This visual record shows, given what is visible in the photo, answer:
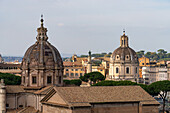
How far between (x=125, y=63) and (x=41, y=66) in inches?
2651

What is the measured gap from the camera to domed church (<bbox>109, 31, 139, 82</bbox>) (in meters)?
137

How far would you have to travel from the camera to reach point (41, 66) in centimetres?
7181

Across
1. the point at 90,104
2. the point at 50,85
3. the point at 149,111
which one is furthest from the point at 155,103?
the point at 50,85

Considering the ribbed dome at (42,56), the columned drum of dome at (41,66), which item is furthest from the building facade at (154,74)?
the columned drum of dome at (41,66)

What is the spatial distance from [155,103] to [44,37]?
77.1 feet

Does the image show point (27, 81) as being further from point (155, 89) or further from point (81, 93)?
point (155, 89)

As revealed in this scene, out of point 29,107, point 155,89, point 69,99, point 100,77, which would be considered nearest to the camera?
point 69,99

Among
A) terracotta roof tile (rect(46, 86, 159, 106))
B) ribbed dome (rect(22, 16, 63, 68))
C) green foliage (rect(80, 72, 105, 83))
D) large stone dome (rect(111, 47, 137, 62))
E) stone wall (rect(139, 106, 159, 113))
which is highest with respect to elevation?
large stone dome (rect(111, 47, 137, 62))

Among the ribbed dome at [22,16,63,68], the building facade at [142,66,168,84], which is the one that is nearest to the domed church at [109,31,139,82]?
the building facade at [142,66,168,84]

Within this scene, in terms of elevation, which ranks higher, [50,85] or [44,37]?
[44,37]

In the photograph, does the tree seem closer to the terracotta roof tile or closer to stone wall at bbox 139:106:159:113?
the terracotta roof tile

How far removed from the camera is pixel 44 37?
74688 mm

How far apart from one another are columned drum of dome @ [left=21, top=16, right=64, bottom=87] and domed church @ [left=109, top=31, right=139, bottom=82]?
2540 inches

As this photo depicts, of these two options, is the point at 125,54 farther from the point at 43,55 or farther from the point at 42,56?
the point at 42,56
